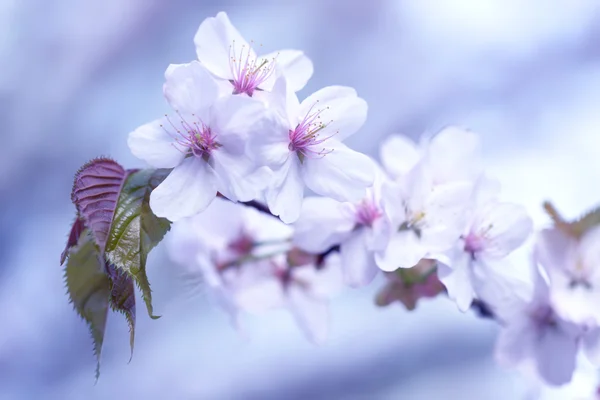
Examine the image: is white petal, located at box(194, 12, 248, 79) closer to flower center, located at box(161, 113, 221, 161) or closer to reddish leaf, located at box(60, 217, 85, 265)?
flower center, located at box(161, 113, 221, 161)

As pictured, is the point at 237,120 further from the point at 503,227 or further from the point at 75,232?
the point at 503,227

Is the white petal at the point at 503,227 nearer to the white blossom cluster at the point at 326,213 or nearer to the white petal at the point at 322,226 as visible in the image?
the white blossom cluster at the point at 326,213

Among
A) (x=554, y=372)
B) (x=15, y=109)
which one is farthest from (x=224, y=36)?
(x=15, y=109)

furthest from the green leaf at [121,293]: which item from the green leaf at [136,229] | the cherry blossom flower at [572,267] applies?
the cherry blossom flower at [572,267]

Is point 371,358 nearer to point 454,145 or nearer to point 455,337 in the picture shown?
point 455,337

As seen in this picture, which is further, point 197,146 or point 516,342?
point 516,342

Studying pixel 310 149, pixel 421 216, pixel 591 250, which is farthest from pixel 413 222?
pixel 591 250
